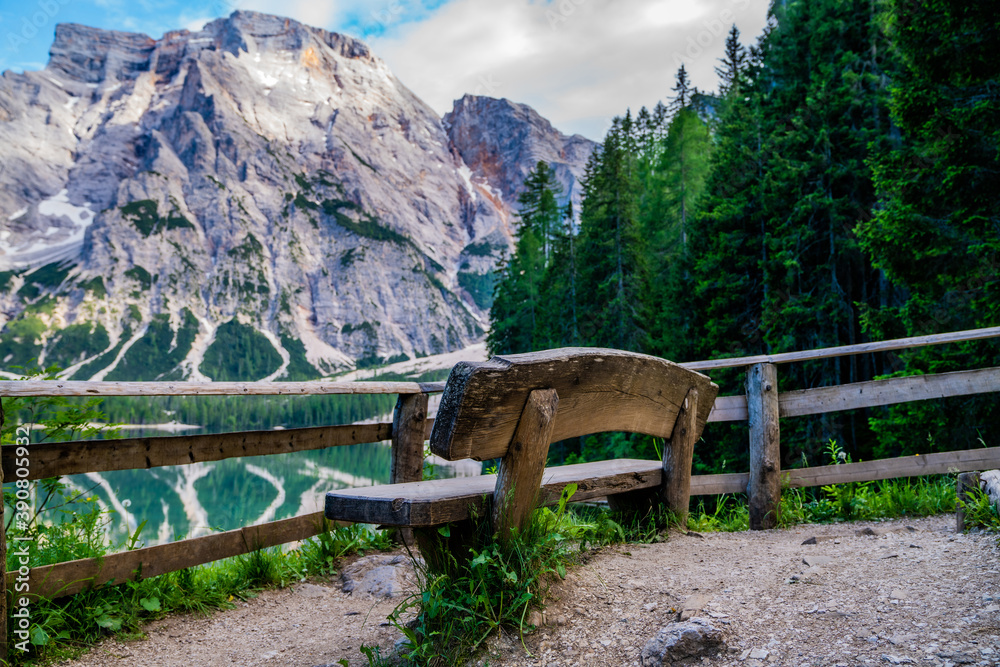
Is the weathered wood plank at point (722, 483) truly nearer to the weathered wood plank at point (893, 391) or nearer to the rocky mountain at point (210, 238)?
the weathered wood plank at point (893, 391)

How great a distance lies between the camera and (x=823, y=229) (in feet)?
48.1

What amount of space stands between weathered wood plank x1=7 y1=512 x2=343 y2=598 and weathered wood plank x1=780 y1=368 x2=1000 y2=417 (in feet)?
11.6

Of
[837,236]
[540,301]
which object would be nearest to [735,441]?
[837,236]

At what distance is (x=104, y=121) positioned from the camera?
19038 cm

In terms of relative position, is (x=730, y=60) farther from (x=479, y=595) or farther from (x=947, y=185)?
(x=479, y=595)

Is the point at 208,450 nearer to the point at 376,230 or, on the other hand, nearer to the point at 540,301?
the point at 540,301

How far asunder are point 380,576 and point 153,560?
4.34 ft

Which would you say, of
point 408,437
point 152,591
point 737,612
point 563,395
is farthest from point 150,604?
point 737,612

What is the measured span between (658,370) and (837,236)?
520 inches

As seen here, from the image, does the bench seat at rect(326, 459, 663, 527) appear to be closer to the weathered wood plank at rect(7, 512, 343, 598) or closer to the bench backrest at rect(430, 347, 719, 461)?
the bench backrest at rect(430, 347, 719, 461)

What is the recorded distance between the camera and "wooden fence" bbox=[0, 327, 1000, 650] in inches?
115

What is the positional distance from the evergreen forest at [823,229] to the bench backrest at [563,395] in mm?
4468

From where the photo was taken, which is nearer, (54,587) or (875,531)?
(54,587)

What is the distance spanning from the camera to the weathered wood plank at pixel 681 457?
3.44m
